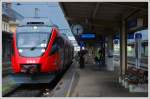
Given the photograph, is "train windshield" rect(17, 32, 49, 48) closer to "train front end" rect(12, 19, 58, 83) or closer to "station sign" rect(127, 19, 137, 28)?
"train front end" rect(12, 19, 58, 83)

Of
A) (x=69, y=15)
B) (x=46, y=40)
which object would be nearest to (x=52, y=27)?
(x=46, y=40)

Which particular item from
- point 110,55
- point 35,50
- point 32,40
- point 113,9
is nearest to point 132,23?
point 113,9

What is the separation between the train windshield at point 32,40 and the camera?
1866cm

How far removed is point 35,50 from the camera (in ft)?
61.2

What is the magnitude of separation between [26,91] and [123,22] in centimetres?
508

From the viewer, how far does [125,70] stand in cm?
1823

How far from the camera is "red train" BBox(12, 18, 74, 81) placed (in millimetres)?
18359

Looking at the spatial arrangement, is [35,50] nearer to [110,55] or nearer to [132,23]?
[132,23]

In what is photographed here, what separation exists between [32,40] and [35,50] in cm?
65

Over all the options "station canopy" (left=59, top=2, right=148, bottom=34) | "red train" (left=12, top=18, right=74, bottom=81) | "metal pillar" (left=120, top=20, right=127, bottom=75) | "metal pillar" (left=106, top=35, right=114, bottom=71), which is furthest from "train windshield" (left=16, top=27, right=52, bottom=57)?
"metal pillar" (left=106, top=35, right=114, bottom=71)

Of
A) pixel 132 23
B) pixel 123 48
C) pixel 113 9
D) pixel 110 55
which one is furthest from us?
pixel 110 55

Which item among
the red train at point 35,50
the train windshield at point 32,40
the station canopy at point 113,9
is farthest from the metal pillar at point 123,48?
the train windshield at point 32,40

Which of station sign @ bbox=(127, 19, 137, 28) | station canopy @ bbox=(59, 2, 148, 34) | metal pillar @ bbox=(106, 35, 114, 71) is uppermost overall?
station canopy @ bbox=(59, 2, 148, 34)

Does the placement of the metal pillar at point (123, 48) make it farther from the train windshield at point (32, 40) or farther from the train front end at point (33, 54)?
the train windshield at point (32, 40)
